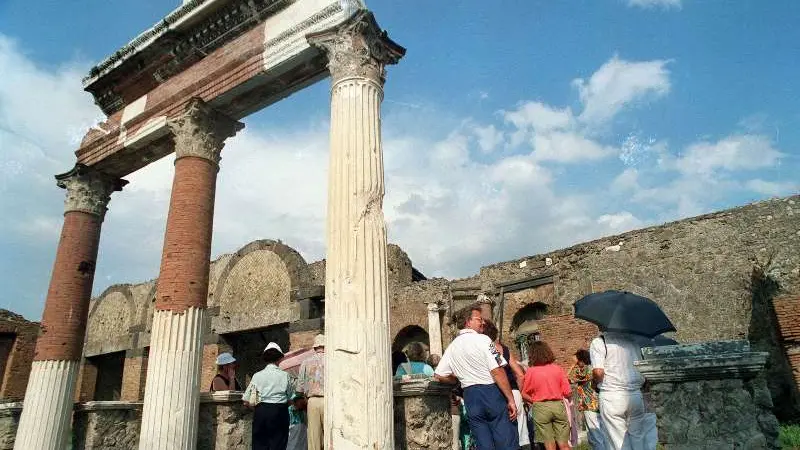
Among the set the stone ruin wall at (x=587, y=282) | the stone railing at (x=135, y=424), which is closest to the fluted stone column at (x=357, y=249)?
the stone railing at (x=135, y=424)

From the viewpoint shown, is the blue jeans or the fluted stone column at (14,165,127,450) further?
the fluted stone column at (14,165,127,450)

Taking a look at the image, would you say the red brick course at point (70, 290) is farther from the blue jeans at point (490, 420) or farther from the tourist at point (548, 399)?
the tourist at point (548, 399)

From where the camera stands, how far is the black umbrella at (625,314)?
179 inches

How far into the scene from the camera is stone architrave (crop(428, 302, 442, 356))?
15917 millimetres

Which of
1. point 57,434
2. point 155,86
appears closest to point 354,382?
point 57,434

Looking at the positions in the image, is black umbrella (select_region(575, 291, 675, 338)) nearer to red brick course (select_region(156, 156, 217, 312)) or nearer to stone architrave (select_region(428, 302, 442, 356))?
red brick course (select_region(156, 156, 217, 312))

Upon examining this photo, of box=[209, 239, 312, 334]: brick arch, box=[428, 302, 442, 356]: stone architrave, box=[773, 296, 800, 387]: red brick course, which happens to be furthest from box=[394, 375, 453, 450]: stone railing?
box=[428, 302, 442, 356]: stone architrave

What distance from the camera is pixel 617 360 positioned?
440 centimetres

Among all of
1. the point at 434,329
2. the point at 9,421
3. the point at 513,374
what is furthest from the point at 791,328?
the point at 9,421

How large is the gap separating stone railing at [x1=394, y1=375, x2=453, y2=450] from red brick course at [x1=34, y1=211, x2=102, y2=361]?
695 cm

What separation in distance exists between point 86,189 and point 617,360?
998cm

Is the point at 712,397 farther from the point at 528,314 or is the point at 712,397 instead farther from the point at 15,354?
the point at 15,354

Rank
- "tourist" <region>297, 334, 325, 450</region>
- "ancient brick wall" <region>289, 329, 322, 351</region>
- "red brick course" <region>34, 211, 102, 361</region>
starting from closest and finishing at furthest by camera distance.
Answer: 1. "tourist" <region>297, 334, 325, 450</region>
2. "red brick course" <region>34, 211, 102, 361</region>
3. "ancient brick wall" <region>289, 329, 322, 351</region>

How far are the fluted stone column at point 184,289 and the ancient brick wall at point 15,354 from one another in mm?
13751
